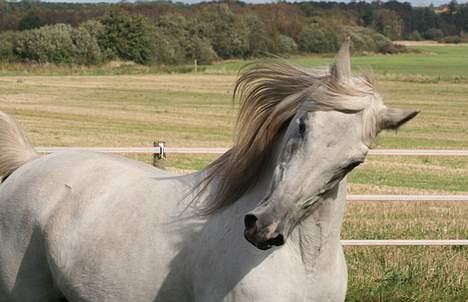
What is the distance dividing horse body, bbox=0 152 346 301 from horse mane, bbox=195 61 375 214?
0.08m

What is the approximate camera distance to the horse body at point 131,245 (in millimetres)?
3219

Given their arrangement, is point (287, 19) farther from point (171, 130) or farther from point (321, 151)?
point (321, 151)

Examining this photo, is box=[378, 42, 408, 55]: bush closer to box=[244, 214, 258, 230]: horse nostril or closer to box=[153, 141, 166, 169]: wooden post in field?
box=[153, 141, 166, 169]: wooden post in field

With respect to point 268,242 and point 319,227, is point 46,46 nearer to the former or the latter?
point 319,227

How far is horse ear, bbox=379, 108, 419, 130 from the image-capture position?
292 cm

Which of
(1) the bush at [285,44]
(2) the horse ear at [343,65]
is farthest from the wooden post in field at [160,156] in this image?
(1) the bush at [285,44]

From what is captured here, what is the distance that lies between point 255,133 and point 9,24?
85.3m

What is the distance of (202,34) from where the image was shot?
71.9 m

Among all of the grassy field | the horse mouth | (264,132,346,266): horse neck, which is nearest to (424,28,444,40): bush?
the grassy field

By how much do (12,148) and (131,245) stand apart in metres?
1.13

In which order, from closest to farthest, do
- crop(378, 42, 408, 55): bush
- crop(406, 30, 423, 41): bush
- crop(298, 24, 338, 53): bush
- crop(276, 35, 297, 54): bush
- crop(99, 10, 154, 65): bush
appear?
crop(99, 10, 154, 65): bush < crop(276, 35, 297, 54): bush < crop(298, 24, 338, 53): bush < crop(378, 42, 408, 55): bush < crop(406, 30, 423, 41): bush

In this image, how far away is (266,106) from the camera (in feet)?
10.8

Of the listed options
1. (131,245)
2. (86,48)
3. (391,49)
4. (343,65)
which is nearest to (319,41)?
(391,49)

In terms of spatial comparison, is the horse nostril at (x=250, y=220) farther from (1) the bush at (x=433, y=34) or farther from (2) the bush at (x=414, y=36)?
(1) the bush at (x=433, y=34)
